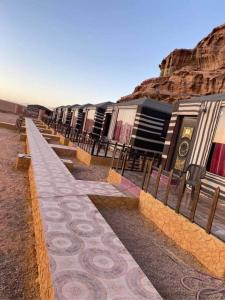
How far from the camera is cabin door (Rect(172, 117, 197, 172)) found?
28.3 ft

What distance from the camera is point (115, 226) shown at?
5348 mm

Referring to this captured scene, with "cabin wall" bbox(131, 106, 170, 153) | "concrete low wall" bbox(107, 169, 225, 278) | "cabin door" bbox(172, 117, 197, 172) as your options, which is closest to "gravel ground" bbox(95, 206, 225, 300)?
"concrete low wall" bbox(107, 169, 225, 278)

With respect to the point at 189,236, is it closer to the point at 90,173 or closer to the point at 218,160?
the point at 218,160

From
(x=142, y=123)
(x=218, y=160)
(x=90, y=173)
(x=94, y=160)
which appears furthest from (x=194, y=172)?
(x=142, y=123)

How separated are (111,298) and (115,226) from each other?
2.70 m

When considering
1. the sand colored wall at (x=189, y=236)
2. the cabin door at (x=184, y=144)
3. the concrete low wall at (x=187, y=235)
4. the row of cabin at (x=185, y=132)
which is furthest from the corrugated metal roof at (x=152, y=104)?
the sand colored wall at (x=189, y=236)

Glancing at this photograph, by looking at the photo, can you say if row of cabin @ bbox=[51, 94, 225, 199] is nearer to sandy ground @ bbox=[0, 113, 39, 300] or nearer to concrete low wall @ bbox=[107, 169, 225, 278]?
concrete low wall @ bbox=[107, 169, 225, 278]

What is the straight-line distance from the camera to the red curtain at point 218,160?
7.25 metres

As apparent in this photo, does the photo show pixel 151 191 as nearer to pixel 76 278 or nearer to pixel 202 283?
pixel 202 283

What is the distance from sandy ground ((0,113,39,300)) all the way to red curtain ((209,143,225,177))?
16.1ft

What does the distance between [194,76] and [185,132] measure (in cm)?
3527

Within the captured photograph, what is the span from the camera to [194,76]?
4122 centimetres

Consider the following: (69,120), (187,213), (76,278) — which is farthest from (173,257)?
(69,120)

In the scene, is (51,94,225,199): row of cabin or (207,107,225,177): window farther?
Answer: (51,94,225,199): row of cabin
